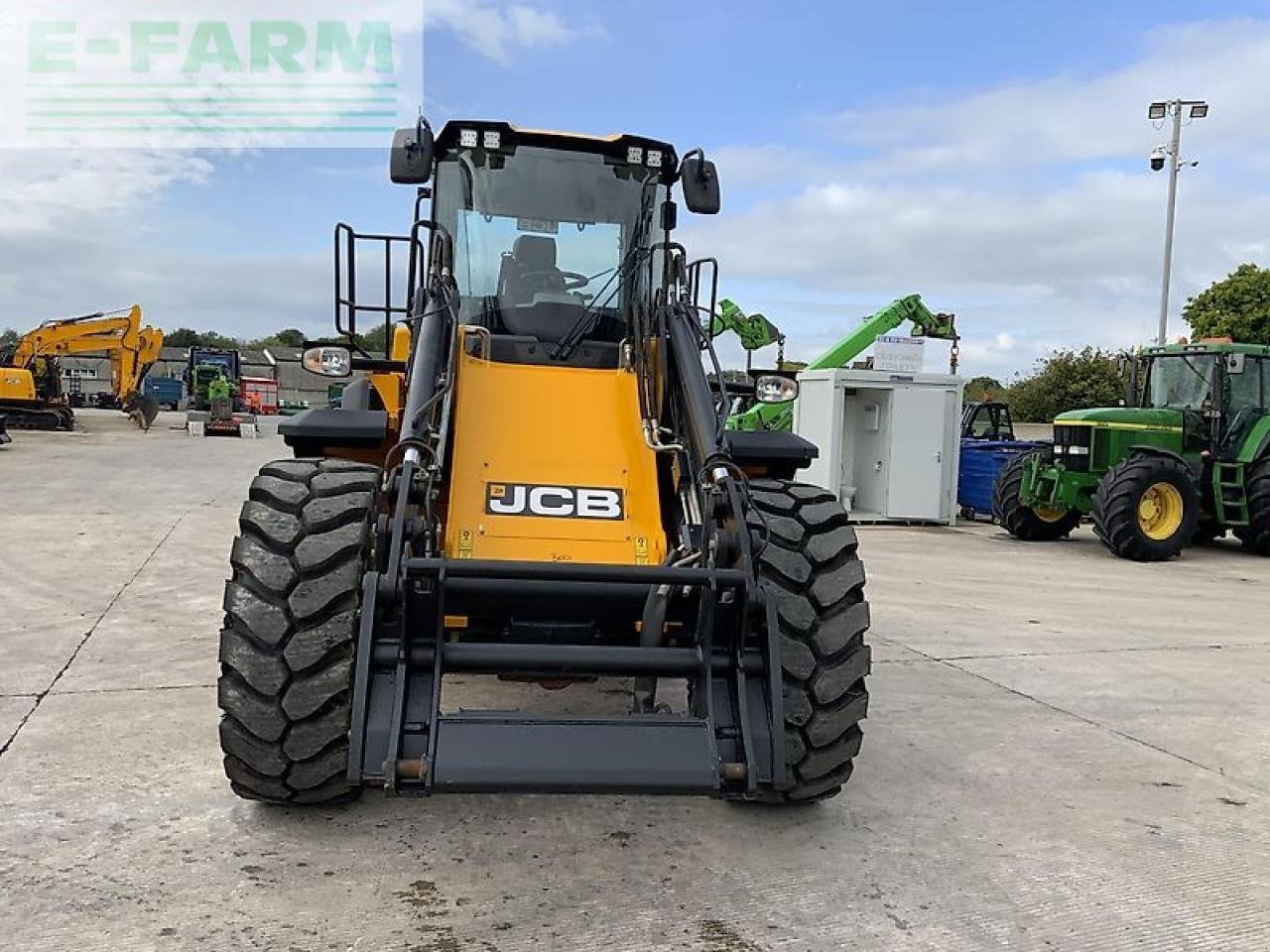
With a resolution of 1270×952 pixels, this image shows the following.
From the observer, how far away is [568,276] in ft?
15.2

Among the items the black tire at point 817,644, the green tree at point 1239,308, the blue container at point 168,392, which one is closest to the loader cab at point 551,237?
the black tire at point 817,644

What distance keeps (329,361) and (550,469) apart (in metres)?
1.00

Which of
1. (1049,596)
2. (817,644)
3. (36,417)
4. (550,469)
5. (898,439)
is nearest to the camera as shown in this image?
(817,644)

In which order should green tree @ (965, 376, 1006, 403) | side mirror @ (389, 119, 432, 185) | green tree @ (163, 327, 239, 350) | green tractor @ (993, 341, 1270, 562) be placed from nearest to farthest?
side mirror @ (389, 119, 432, 185) < green tractor @ (993, 341, 1270, 562) < green tree @ (965, 376, 1006, 403) < green tree @ (163, 327, 239, 350)

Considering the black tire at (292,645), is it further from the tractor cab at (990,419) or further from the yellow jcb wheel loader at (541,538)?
the tractor cab at (990,419)

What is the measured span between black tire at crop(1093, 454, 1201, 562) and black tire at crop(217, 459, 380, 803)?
33.6 ft

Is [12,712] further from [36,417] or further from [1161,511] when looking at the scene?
[36,417]

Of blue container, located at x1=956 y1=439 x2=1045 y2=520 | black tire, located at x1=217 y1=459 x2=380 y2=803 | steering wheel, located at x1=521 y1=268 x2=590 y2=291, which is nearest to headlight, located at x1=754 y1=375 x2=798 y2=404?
steering wheel, located at x1=521 y1=268 x2=590 y2=291

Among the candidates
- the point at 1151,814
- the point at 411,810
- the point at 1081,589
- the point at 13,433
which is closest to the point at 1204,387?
the point at 1081,589

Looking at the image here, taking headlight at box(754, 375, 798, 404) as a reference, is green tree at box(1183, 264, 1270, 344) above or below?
above

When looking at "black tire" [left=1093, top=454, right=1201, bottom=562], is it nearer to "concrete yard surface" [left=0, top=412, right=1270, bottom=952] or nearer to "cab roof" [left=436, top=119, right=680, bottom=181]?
"concrete yard surface" [left=0, top=412, right=1270, bottom=952]

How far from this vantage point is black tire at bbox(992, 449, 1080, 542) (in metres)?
13.4

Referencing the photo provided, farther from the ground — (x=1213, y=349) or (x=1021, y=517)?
(x=1213, y=349)

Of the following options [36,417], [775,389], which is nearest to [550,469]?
[775,389]
